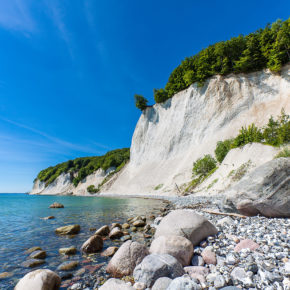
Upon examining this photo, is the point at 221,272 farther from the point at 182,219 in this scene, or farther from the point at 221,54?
the point at 221,54

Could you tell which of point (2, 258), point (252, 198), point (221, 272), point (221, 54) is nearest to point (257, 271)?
point (221, 272)

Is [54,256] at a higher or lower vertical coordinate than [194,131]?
lower

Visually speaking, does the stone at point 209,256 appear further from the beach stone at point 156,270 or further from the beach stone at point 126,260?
the beach stone at point 126,260

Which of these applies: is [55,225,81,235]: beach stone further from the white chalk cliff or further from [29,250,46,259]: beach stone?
the white chalk cliff

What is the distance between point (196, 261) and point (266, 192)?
158 inches

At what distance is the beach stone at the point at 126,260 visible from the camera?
4.24m

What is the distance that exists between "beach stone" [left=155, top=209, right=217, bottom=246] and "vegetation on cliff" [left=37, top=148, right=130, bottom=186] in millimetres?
60098

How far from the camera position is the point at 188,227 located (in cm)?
522

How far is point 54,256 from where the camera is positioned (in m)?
5.96

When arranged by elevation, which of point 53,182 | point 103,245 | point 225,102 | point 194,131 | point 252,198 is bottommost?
point 103,245

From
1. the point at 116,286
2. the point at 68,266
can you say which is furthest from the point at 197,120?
the point at 116,286

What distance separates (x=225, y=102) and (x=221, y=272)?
1482 inches

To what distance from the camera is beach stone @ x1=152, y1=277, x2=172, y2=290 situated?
3.12m

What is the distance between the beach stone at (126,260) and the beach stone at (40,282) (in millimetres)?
1253
